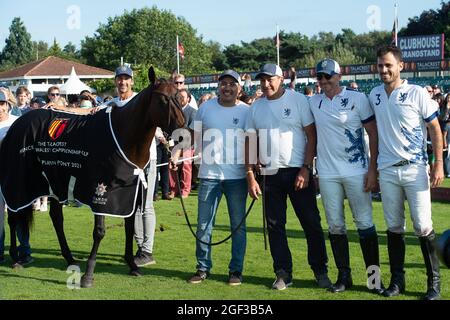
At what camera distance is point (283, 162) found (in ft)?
22.1

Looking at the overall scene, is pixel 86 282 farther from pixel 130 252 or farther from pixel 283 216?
pixel 283 216

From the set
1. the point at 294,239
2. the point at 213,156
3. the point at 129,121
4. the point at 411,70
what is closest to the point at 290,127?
the point at 213,156

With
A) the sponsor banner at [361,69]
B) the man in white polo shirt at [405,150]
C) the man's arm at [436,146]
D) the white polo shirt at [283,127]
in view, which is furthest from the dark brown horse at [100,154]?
the sponsor banner at [361,69]

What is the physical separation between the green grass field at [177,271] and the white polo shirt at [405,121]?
4.39 ft

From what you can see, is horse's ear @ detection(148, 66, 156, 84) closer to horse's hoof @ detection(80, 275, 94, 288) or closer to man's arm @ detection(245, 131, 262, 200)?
man's arm @ detection(245, 131, 262, 200)

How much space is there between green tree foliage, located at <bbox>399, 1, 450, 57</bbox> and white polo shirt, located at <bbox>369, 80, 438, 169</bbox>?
5244cm

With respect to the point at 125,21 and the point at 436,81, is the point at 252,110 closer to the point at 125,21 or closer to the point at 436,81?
the point at 436,81

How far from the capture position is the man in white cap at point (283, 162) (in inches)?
262

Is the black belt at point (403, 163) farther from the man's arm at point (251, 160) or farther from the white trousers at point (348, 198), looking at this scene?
the man's arm at point (251, 160)

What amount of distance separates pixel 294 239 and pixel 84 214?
14.1 feet

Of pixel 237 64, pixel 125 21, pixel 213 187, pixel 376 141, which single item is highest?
pixel 125 21

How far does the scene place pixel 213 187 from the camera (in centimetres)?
712

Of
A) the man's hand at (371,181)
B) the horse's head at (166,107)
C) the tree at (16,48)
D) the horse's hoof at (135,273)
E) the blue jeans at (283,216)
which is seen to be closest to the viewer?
the man's hand at (371,181)

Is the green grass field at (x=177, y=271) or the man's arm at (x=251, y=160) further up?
the man's arm at (x=251, y=160)
